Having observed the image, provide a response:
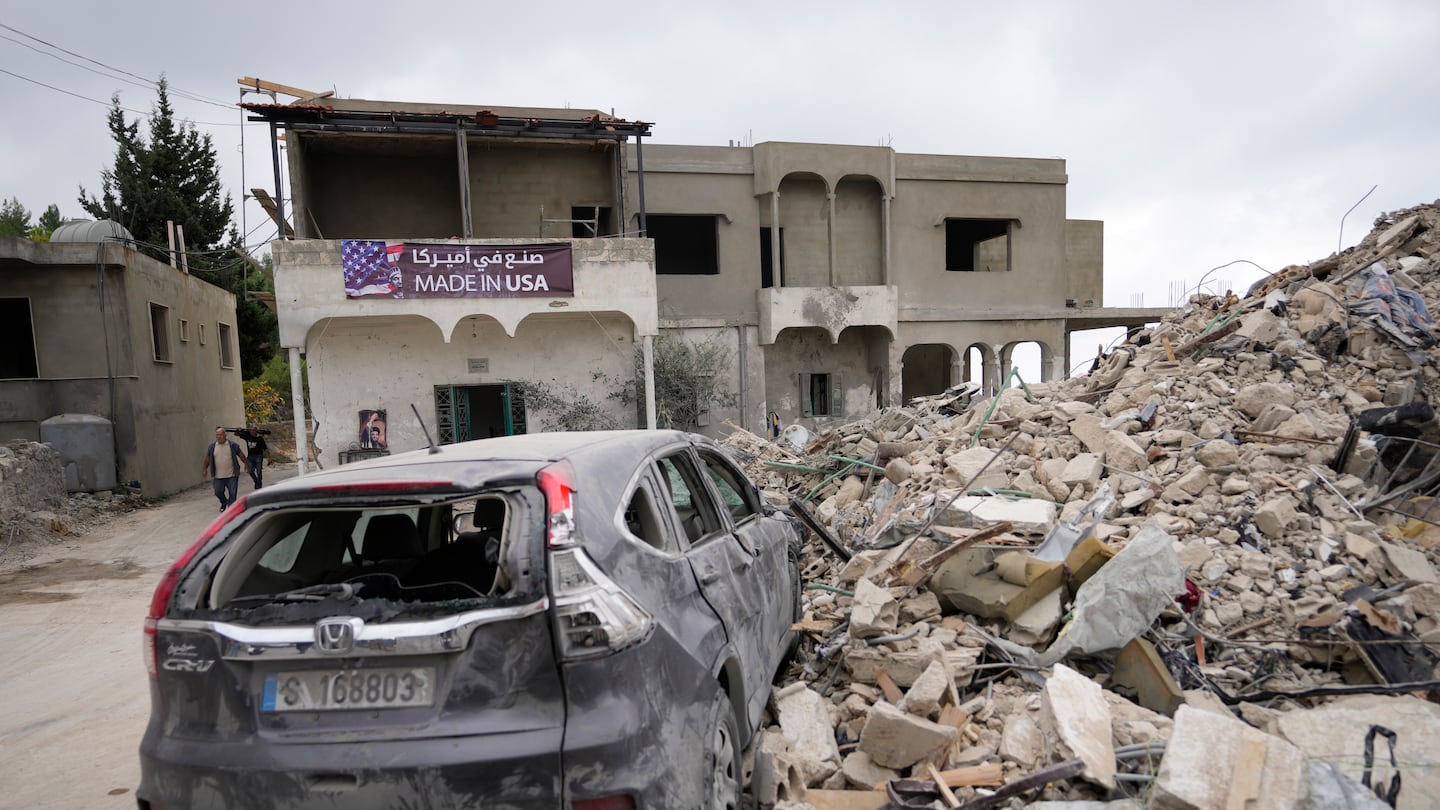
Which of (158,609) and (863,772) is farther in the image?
(863,772)

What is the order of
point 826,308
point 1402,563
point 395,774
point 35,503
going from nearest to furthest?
point 395,774, point 1402,563, point 35,503, point 826,308

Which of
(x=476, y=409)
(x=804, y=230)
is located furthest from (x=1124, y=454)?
(x=804, y=230)

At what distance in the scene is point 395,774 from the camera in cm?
203

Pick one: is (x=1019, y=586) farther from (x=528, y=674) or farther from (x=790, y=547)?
(x=528, y=674)

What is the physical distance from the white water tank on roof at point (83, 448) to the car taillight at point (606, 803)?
1750 cm

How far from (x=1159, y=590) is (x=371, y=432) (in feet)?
48.6

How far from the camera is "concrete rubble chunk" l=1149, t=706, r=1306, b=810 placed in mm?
2773

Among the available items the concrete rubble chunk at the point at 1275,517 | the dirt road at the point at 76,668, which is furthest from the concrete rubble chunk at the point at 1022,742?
the dirt road at the point at 76,668

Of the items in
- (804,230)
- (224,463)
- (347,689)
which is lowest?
(224,463)

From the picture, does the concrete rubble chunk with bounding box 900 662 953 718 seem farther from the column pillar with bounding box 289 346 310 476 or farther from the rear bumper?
the column pillar with bounding box 289 346 310 476

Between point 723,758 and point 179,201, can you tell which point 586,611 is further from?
point 179,201

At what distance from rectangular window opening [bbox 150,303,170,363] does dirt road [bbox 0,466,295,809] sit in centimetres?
683

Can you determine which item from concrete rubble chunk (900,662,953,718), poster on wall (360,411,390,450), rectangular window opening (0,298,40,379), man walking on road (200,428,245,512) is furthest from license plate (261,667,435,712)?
rectangular window opening (0,298,40,379)

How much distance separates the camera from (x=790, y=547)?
16.0 ft
